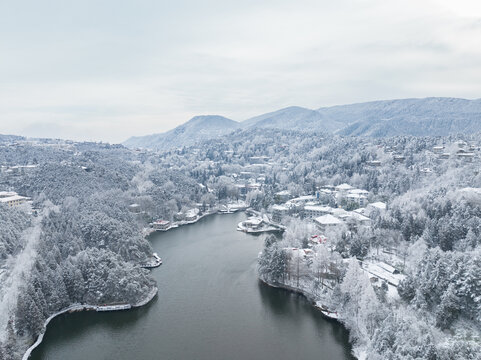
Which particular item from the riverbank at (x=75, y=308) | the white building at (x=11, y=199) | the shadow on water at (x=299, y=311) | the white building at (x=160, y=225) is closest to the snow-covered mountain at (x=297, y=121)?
the white building at (x=160, y=225)

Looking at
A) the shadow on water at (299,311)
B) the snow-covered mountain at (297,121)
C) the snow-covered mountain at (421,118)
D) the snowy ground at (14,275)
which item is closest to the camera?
the snowy ground at (14,275)

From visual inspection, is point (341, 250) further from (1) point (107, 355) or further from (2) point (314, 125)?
(2) point (314, 125)

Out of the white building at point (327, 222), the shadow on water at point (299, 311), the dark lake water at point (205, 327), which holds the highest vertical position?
the white building at point (327, 222)

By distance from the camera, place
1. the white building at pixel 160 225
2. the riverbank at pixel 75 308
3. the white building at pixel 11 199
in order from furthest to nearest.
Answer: the white building at pixel 160 225 < the white building at pixel 11 199 < the riverbank at pixel 75 308

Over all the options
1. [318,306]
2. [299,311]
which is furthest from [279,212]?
[299,311]

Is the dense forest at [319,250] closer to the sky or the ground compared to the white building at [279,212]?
closer to the sky

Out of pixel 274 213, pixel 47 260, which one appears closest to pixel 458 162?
pixel 274 213

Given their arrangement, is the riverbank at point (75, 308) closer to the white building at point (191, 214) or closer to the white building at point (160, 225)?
the white building at point (160, 225)

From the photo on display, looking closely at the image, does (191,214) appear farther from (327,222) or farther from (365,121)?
(365,121)
